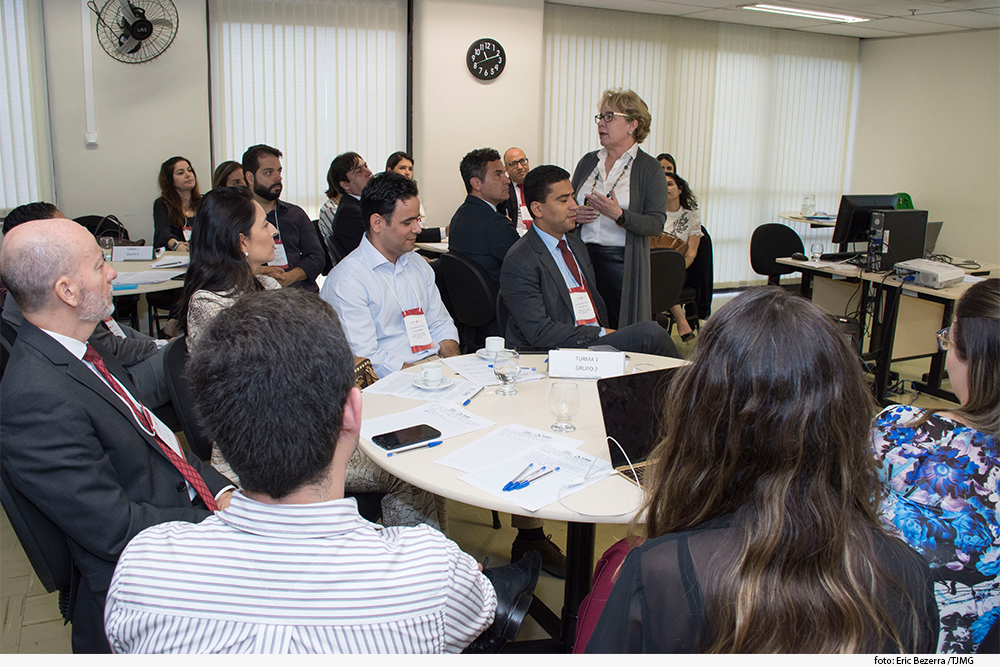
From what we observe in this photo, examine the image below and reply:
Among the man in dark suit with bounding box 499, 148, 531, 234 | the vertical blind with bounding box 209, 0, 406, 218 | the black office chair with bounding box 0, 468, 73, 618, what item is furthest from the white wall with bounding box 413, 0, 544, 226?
the black office chair with bounding box 0, 468, 73, 618

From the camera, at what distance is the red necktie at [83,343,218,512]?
1.65 m

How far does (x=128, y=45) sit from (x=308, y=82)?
1.35 m

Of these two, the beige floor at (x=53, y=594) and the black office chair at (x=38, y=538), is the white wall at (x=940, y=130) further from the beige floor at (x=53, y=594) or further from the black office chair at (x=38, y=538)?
the black office chair at (x=38, y=538)

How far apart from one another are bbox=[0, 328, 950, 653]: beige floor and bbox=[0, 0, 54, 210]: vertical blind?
3.33 meters

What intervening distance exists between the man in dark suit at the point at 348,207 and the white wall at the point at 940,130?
248 inches

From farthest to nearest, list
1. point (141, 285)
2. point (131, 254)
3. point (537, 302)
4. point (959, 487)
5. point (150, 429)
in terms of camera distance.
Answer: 1. point (131, 254)
2. point (141, 285)
3. point (537, 302)
4. point (150, 429)
5. point (959, 487)

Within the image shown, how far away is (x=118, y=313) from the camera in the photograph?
460 cm

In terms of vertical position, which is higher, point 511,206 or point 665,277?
point 511,206

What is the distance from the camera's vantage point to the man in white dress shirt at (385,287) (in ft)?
8.94

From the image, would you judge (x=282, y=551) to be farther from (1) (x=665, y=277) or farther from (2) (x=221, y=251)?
(1) (x=665, y=277)

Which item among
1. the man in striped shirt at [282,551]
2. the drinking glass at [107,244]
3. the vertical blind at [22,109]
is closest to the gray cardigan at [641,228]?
the man in striped shirt at [282,551]

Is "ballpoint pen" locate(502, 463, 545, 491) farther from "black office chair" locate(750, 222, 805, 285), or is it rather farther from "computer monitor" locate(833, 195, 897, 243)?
"black office chair" locate(750, 222, 805, 285)

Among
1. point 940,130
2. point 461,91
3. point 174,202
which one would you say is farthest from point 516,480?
point 940,130

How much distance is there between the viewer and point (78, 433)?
1438mm
